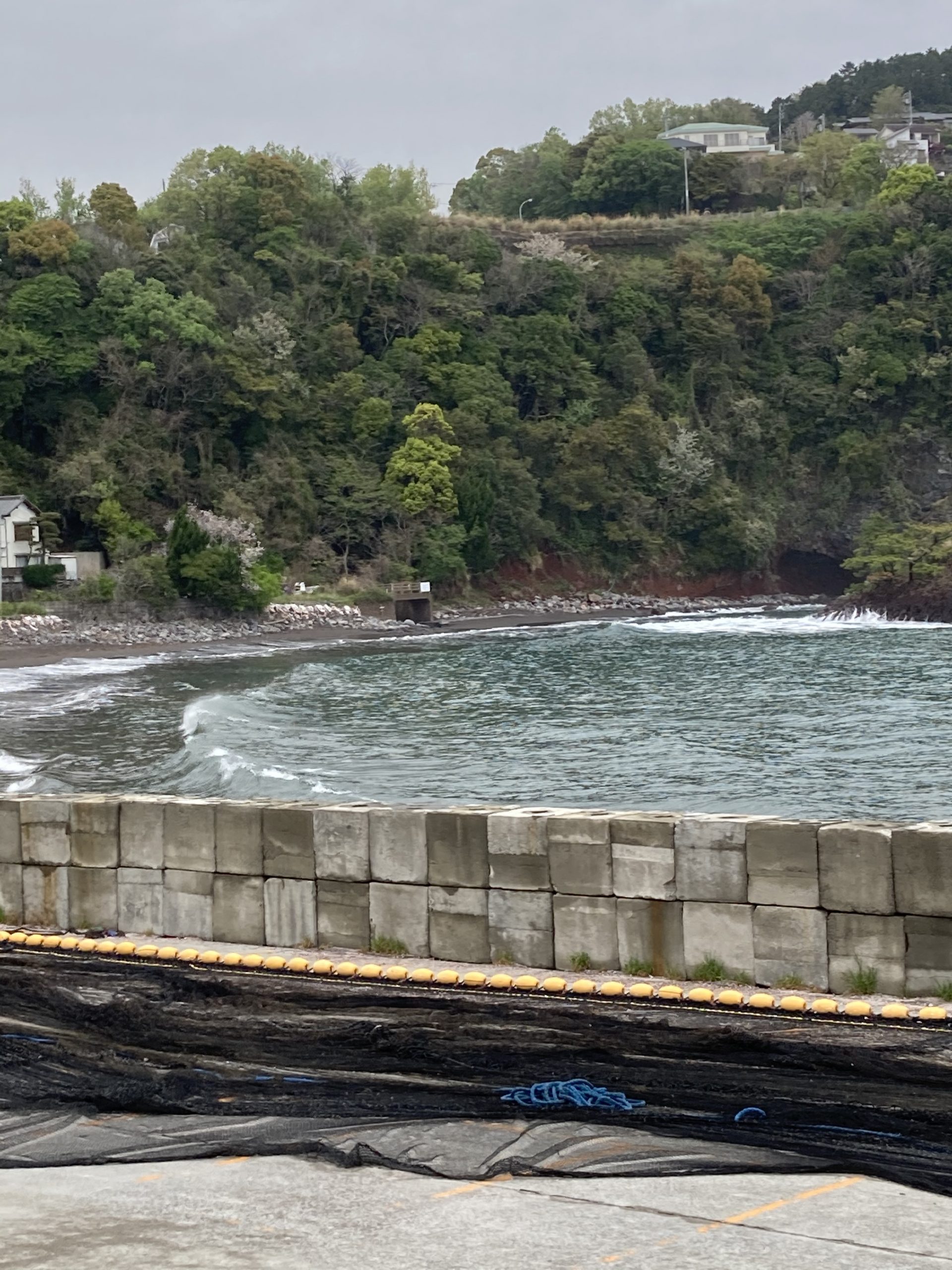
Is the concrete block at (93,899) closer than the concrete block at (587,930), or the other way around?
the concrete block at (587,930)

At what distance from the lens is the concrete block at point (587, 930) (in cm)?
1080

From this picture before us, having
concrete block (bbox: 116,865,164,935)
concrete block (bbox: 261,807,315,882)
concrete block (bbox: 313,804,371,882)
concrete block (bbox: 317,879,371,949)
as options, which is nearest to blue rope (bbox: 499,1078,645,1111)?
concrete block (bbox: 317,879,371,949)

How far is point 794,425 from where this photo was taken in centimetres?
11006

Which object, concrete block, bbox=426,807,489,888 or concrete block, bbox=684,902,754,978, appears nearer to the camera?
concrete block, bbox=684,902,754,978

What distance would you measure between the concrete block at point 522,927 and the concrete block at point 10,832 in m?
4.42

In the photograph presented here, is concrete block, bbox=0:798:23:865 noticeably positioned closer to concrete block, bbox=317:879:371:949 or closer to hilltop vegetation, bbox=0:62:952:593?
concrete block, bbox=317:879:371:949

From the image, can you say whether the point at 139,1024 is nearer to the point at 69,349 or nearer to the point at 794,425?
the point at 69,349

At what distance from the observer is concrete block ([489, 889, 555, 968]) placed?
1102 centimetres

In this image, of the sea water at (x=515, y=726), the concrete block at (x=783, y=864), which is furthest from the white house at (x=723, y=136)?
the concrete block at (x=783, y=864)

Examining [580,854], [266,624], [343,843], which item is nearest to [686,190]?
[266,624]

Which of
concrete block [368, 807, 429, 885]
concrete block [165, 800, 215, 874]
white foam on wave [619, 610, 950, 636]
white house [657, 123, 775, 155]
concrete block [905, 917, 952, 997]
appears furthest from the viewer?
white house [657, 123, 775, 155]

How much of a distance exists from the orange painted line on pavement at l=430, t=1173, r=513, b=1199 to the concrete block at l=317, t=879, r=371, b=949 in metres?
3.79

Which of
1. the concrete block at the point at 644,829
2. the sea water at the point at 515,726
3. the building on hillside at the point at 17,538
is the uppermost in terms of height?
the concrete block at the point at 644,829

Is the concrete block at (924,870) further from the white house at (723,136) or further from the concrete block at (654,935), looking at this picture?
the white house at (723,136)
